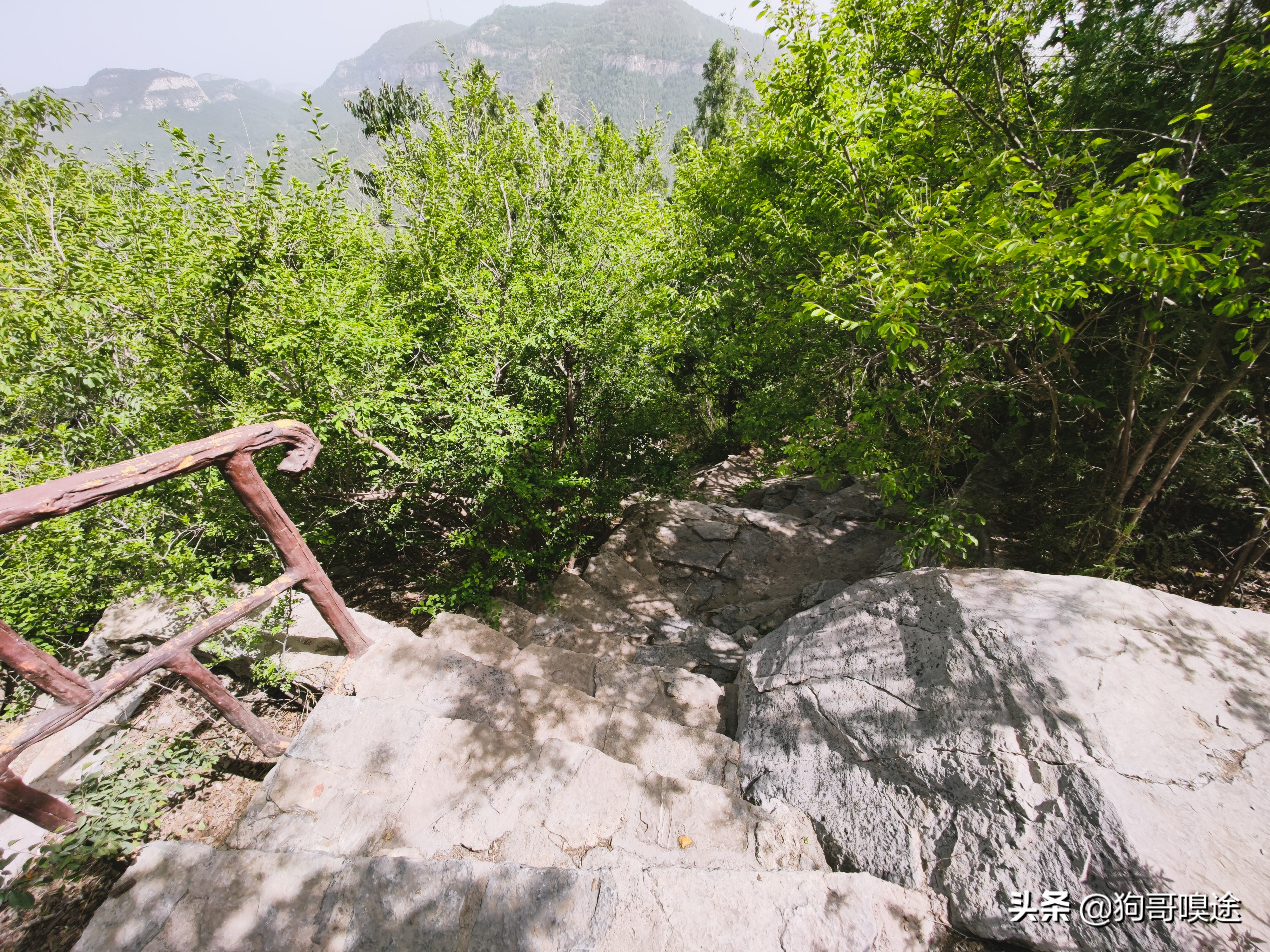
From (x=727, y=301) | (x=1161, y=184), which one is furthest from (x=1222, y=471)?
(x=727, y=301)

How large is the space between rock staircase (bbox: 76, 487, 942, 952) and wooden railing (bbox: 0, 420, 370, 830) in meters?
0.68

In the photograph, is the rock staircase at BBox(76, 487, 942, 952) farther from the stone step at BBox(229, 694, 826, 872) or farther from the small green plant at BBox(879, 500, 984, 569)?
the small green plant at BBox(879, 500, 984, 569)

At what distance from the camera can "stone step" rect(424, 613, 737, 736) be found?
4297 mm

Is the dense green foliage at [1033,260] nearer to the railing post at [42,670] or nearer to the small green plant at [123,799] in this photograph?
the railing post at [42,670]

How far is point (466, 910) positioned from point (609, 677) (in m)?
2.44

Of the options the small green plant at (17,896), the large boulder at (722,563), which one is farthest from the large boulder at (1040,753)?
the small green plant at (17,896)

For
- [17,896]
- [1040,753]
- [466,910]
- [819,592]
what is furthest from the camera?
[819,592]

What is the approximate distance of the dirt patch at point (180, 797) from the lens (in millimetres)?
2840

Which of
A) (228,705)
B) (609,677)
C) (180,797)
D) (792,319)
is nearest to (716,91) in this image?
(792,319)

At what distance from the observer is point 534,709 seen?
3.82 metres

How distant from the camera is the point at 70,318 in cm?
441

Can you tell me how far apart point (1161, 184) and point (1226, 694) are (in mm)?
2585

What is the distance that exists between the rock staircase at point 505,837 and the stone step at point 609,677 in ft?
0.06

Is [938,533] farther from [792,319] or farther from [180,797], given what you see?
[180,797]
